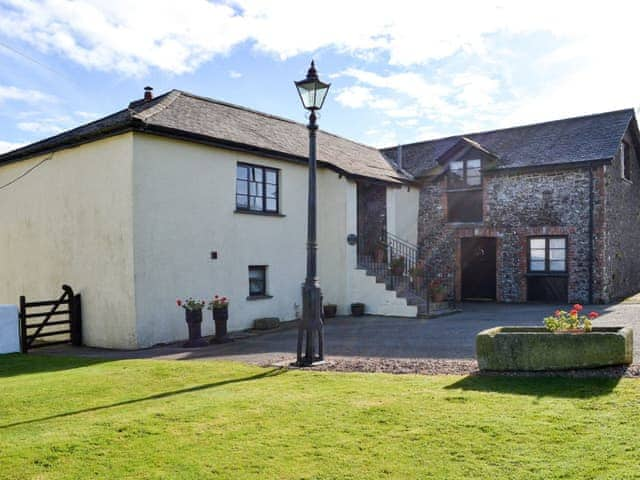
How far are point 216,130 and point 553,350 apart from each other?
10.2 meters

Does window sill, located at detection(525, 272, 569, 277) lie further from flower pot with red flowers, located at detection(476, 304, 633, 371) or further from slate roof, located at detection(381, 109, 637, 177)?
flower pot with red flowers, located at detection(476, 304, 633, 371)

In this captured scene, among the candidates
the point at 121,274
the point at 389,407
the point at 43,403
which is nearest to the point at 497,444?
the point at 389,407

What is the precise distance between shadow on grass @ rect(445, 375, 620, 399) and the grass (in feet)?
0.07

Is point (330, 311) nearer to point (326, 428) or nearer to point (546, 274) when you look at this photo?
point (546, 274)

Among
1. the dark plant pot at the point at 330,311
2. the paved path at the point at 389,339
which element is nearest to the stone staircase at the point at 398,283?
the paved path at the point at 389,339

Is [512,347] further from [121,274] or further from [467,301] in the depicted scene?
[467,301]

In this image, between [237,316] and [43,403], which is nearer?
[43,403]

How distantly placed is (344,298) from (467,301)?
6.09 metres

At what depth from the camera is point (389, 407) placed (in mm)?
5957

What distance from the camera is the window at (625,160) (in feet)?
68.2

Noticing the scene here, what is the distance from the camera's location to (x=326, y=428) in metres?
5.35

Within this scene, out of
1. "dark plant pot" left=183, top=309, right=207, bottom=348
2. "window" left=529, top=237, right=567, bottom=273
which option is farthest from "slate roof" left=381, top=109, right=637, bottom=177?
"dark plant pot" left=183, top=309, right=207, bottom=348

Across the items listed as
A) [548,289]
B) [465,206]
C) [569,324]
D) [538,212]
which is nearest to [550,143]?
[538,212]

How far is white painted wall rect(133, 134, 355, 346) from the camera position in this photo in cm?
1258
